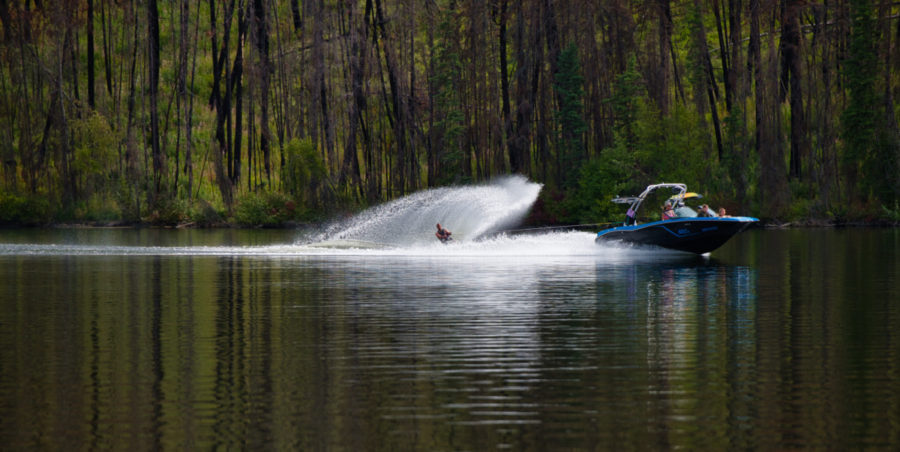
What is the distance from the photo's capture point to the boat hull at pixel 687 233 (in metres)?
41.3

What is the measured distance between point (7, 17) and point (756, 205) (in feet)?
170

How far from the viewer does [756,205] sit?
68562mm

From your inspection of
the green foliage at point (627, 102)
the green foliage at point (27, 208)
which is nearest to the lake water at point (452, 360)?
the green foliage at point (627, 102)

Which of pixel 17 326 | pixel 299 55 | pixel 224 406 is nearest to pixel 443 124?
pixel 299 55

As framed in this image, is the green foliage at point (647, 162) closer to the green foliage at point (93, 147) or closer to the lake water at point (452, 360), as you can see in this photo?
the green foliage at point (93, 147)

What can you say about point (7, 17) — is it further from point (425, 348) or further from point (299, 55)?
point (425, 348)

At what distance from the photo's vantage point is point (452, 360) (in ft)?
52.6

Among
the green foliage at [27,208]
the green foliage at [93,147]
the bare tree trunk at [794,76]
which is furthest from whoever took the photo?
the green foliage at [27,208]

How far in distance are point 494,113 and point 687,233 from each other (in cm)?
2916

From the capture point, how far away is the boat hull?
136 ft

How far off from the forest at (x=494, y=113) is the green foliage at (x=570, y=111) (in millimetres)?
142

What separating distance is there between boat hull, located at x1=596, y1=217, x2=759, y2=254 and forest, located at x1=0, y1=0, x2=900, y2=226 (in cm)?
2244

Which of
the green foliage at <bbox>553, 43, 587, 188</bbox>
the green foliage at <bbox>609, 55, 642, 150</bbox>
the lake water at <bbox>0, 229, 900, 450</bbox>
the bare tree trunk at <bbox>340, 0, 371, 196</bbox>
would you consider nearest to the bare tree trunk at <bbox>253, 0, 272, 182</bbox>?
the bare tree trunk at <bbox>340, 0, 371, 196</bbox>

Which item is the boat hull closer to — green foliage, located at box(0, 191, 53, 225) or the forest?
the forest
